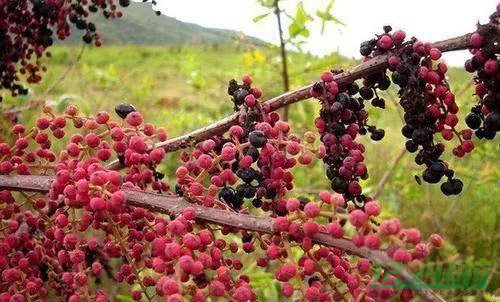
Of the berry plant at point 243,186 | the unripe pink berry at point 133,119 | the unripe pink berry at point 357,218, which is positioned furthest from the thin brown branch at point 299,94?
the unripe pink berry at point 357,218

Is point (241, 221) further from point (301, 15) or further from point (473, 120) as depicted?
point (301, 15)

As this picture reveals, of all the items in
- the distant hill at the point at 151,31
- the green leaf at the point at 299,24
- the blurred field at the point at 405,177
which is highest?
the distant hill at the point at 151,31

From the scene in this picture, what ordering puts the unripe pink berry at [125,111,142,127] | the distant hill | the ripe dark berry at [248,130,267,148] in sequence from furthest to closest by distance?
the distant hill
the unripe pink berry at [125,111,142,127]
the ripe dark berry at [248,130,267,148]

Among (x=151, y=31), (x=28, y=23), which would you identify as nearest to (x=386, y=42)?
(x=28, y=23)

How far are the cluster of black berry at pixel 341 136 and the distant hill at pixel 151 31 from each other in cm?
223

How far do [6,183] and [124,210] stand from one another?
304mm

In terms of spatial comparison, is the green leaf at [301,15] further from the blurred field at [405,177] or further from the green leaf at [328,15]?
the blurred field at [405,177]

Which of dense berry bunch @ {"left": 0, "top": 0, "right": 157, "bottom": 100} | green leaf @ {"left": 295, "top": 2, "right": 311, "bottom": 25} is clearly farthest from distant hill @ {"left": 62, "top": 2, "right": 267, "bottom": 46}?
dense berry bunch @ {"left": 0, "top": 0, "right": 157, "bottom": 100}

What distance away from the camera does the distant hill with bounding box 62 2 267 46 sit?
3.94 meters

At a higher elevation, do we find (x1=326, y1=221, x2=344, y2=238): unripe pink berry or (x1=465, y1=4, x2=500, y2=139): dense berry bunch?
(x1=465, y1=4, x2=500, y2=139): dense berry bunch

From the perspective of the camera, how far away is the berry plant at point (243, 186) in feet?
3.45

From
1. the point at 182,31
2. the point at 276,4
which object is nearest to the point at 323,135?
the point at 276,4

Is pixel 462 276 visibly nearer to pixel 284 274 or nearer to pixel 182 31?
pixel 284 274

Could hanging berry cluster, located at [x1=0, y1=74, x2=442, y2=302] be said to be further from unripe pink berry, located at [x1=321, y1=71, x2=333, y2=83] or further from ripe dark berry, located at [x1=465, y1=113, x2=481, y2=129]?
ripe dark berry, located at [x1=465, y1=113, x2=481, y2=129]
